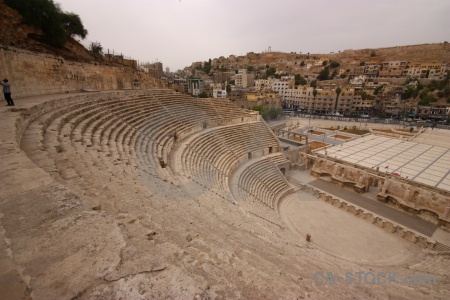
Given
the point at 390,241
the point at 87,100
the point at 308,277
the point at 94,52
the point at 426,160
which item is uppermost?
the point at 94,52

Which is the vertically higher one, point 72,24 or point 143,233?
point 72,24

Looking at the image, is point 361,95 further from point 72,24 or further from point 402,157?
point 72,24

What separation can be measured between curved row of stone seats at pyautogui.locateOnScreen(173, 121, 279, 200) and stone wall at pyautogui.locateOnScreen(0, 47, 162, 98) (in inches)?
333

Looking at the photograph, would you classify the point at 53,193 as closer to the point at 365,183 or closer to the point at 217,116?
the point at 217,116

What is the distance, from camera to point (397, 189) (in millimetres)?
14172

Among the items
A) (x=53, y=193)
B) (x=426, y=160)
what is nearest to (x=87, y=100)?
(x=53, y=193)

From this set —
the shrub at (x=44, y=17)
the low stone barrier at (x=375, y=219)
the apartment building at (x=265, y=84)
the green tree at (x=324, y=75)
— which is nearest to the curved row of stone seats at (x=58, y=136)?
the shrub at (x=44, y=17)

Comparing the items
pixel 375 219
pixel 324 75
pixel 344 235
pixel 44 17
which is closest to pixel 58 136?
pixel 344 235

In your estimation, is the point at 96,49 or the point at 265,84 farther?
the point at 265,84

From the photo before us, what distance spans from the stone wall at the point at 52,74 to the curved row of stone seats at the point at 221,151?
8.47 meters

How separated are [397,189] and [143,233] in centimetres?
1699

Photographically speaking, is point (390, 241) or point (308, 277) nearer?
point (308, 277)

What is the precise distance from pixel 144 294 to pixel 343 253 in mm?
10345

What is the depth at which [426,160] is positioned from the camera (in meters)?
18.0
